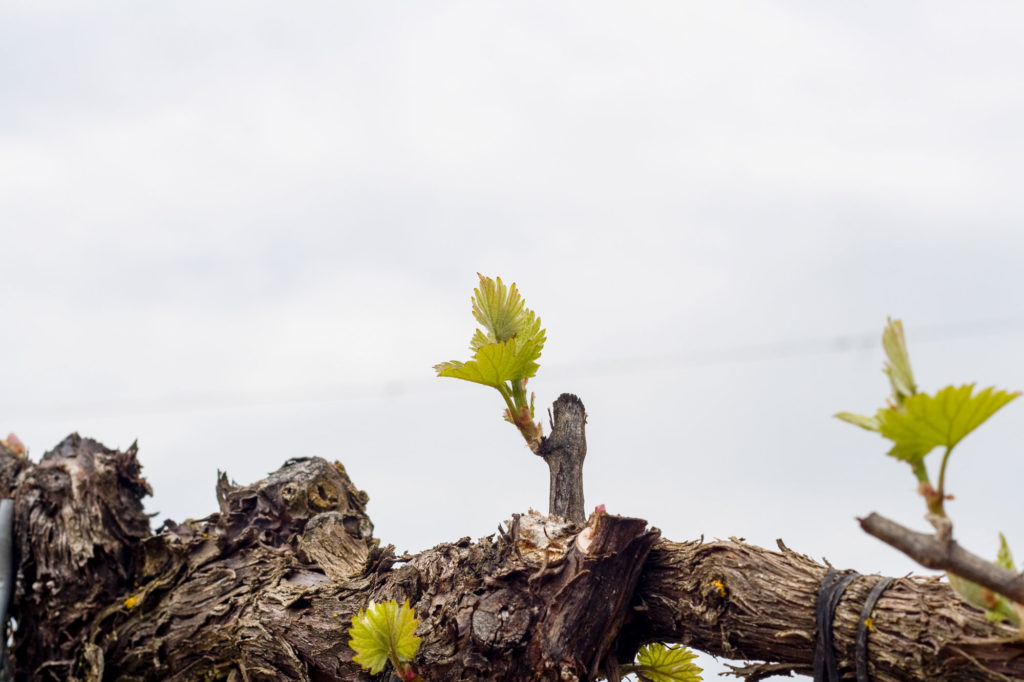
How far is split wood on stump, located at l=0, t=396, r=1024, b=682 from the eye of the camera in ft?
6.54

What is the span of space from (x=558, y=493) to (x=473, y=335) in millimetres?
542

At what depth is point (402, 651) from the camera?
2121 millimetres

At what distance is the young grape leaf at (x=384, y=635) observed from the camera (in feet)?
6.87

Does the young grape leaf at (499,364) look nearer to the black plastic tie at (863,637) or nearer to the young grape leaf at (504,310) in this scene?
the young grape leaf at (504,310)

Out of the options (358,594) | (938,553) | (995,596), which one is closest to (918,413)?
(938,553)

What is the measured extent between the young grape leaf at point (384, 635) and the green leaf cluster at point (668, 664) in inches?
24.3

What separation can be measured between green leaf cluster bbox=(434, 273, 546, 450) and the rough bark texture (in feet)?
1.27

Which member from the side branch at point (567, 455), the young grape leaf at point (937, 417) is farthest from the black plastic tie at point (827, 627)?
the side branch at point (567, 455)

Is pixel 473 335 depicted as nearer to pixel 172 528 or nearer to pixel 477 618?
pixel 477 618

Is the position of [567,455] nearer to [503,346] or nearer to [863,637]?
[503,346]

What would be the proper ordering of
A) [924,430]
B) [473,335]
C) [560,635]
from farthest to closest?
1. [473,335]
2. [560,635]
3. [924,430]

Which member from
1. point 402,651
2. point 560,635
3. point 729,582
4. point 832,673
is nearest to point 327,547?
point 402,651

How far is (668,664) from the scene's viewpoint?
2344mm

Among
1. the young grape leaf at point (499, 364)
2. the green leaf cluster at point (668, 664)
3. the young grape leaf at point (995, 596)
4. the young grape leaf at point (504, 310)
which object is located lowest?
the green leaf cluster at point (668, 664)
